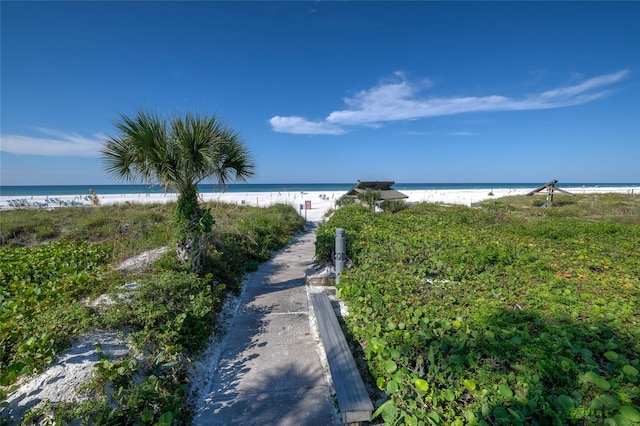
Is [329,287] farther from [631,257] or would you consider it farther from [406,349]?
[631,257]

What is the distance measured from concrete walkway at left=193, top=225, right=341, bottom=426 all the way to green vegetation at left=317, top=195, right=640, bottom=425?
67cm

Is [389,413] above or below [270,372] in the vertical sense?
above

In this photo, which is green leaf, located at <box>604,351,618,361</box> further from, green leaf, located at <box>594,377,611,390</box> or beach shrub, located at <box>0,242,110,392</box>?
beach shrub, located at <box>0,242,110,392</box>

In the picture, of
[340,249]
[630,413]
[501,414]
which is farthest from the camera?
[340,249]

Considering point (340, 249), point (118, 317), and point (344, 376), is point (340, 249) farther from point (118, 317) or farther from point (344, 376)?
point (118, 317)

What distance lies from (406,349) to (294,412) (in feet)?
4.11

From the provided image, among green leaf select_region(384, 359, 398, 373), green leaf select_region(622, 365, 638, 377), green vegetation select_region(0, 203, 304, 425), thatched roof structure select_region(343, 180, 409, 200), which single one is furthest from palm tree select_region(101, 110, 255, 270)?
thatched roof structure select_region(343, 180, 409, 200)

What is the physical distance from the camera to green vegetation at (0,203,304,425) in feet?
7.70

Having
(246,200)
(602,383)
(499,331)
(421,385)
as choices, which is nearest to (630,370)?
(602,383)

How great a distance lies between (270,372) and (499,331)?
2.47 m

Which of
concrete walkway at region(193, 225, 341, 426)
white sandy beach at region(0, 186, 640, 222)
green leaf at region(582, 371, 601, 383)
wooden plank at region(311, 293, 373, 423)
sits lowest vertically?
concrete walkway at region(193, 225, 341, 426)

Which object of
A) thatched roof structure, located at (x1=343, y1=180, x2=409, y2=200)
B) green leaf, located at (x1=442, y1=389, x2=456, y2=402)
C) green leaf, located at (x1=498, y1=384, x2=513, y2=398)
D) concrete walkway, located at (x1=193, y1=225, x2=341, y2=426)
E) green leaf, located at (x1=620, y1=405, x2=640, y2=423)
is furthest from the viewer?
thatched roof structure, located at (x1=343, y1=180, x2=409, y2=200)

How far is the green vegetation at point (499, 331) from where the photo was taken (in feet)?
5.93

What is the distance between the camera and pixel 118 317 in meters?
3.34
